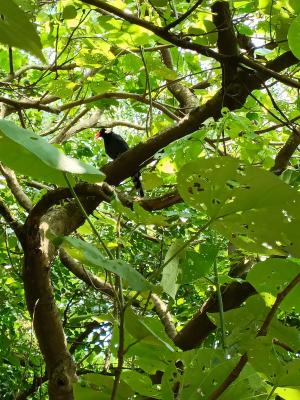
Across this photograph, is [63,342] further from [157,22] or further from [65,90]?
[157,22]

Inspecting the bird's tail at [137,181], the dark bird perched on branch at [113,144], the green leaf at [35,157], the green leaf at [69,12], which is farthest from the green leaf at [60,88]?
the dark bird perched on branch at [113,144]

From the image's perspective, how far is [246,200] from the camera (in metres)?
0.56

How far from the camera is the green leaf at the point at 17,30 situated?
0.33 m

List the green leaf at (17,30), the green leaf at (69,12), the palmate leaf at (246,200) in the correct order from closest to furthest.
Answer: the green leaf at (17,30) → the palmate leaf at (246,200) → the green leaf at (69,12)

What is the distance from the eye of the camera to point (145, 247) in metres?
2.57

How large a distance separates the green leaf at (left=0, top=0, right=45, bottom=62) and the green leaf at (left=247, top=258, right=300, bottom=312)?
16.0 inches

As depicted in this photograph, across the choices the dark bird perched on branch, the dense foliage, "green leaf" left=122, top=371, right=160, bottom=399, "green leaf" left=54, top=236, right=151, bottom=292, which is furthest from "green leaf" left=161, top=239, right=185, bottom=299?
the dark bird perched on branch

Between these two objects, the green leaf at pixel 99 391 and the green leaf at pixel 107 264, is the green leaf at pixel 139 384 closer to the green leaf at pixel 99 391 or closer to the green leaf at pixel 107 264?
the green leaf at pixel 99 391

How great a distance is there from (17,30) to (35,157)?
93 millimetres

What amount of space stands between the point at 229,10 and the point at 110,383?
107 centimetres

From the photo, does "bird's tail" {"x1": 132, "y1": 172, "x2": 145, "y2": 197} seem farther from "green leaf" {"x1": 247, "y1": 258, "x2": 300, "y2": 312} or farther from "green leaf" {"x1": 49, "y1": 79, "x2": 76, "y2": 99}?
"green leaf" {"x1": 247, "y1": 258, "x2": 300, "y2": 312}

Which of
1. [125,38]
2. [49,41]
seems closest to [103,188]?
[125,38]

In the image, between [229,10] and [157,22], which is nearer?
[229,10]

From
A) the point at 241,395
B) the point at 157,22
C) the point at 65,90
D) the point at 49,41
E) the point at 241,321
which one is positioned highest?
the point at 49,41
